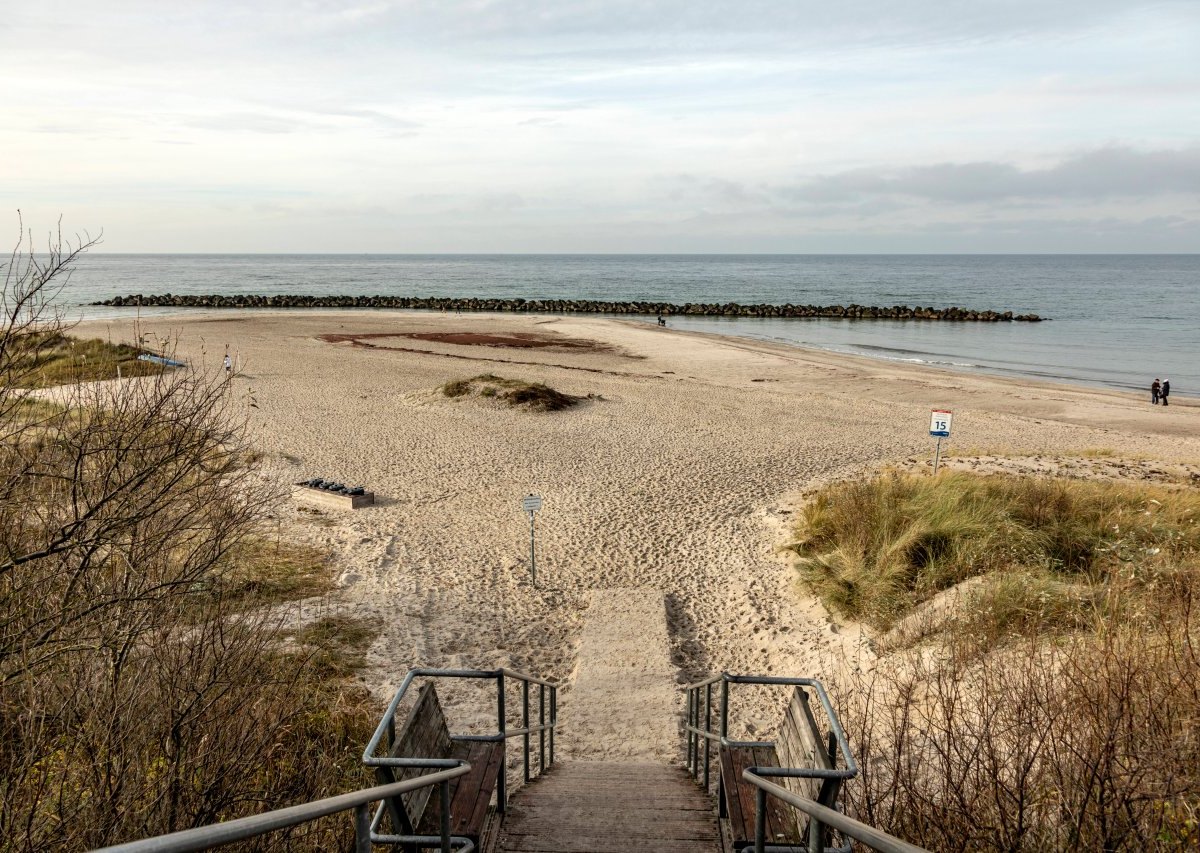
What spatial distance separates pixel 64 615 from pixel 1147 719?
7009mm

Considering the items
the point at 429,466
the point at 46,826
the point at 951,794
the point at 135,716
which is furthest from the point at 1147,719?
the point at 429,466

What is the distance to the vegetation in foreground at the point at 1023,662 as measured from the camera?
388cm

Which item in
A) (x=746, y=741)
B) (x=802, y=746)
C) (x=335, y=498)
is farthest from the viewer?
(x=335, y=498)

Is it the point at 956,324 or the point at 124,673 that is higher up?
the point at 956,324

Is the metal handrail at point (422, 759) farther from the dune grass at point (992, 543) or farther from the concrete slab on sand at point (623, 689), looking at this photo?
the dune grass at point (992, 543)

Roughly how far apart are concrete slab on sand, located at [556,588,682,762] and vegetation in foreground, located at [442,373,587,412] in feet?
46.3

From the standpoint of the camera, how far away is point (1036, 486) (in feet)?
45.0

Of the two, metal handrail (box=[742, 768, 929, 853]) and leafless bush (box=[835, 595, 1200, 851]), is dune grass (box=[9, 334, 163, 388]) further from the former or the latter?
leafless bush (box=[835, 595, 1200, 851])

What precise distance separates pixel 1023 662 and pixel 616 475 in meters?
13.2

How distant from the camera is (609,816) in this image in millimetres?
5266

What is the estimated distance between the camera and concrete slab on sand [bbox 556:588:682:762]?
847cm

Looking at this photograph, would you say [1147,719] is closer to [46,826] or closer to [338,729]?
[46,826]

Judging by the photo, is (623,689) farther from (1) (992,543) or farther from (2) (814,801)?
(2) (814,801)

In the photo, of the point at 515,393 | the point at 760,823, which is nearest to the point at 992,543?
the point at 760,823
